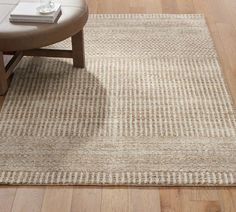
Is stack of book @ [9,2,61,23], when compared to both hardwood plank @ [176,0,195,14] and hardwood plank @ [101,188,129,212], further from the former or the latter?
Result: hardwood plank @ [176,0,195,14]

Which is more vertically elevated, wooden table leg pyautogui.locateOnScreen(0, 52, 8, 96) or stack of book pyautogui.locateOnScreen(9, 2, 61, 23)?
stack of book pyautogui.locateOnScreen(9, 2, 61, 23)

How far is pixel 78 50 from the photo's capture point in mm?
2432

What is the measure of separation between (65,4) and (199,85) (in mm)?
862

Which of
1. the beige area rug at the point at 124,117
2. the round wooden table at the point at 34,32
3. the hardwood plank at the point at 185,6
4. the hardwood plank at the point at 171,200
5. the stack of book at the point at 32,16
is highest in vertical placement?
the stack of book at the point at 32,16

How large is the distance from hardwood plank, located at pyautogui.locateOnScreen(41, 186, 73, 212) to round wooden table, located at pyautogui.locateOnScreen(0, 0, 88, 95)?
733mm

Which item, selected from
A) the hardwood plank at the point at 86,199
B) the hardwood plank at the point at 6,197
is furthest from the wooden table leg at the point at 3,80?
the hardwood plank at the point at 86,199

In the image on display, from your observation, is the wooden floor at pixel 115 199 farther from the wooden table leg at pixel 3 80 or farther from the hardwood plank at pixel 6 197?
the wooden table leg at pixel 3 80

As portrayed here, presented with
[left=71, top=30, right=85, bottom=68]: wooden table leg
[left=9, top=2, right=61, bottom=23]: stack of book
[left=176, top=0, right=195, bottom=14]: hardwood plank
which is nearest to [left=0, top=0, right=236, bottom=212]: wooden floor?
[left=9, top=2, right=61, bottom=23]: stack of book

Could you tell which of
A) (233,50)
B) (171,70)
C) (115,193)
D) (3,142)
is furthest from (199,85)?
(3,142)

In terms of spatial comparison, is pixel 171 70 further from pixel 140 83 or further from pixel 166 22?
pixel 166 22

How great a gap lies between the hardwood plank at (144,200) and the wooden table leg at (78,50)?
1.02 m

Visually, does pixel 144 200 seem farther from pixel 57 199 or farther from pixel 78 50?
pixel 78 50

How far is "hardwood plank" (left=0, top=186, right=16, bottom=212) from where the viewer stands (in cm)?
162

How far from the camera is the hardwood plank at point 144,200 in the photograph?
1.62 m
